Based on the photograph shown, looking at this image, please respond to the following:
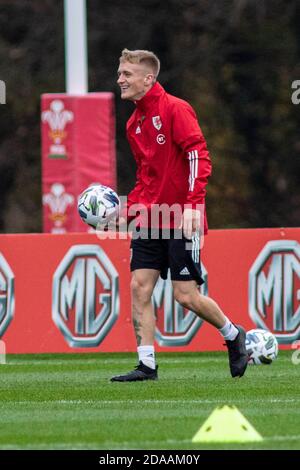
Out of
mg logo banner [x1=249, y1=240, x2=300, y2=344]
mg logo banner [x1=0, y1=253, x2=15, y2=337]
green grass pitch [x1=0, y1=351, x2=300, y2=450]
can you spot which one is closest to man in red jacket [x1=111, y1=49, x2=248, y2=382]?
green grass pitch [x1=0, y1=351, x2=300, y2=450]

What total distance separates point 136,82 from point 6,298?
4.11 metres

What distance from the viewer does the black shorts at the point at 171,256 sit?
35.1ft

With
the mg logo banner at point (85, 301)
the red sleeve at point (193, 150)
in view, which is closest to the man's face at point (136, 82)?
the red sleeve at point (193, 150)

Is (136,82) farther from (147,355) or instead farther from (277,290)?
(277,290)

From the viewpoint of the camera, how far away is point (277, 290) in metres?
14.2

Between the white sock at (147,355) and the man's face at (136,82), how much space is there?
1.76m

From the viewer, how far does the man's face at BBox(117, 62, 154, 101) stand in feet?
35.6

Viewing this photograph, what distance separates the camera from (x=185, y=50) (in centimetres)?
3491

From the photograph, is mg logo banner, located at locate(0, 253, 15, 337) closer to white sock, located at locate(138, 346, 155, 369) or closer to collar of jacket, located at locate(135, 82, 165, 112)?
white sock, located at locate(138, 346, 155, 369)

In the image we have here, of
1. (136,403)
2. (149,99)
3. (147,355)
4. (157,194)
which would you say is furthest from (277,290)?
(136,403)

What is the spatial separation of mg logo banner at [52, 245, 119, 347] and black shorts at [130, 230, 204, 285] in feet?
11.4

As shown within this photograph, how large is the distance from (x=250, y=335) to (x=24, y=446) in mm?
4897

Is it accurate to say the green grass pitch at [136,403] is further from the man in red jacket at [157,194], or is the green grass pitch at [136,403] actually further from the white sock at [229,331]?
the man in red jacket at [157,194]

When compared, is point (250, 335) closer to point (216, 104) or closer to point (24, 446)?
point (24, 446)
